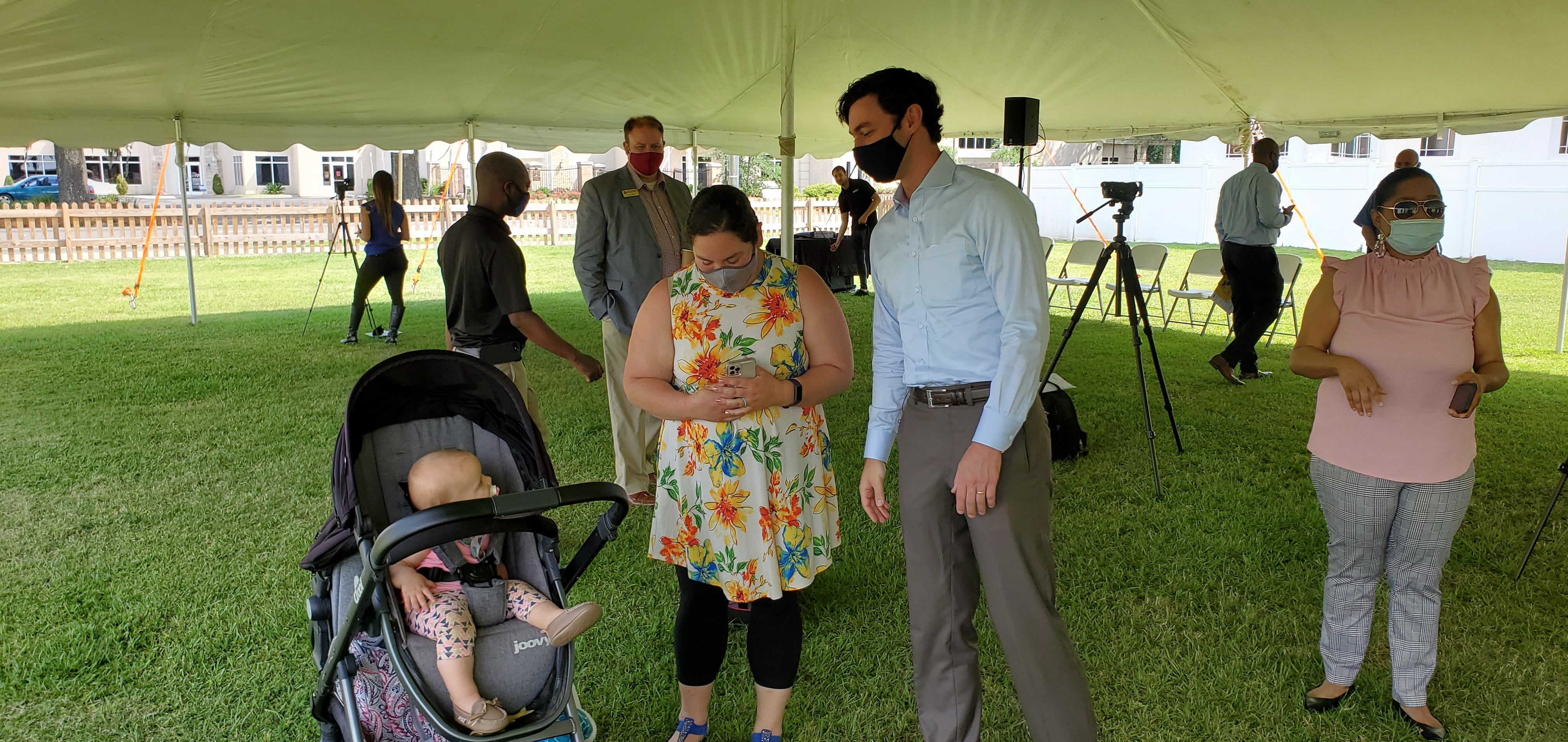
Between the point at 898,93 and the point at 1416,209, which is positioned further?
the point at 1416,209

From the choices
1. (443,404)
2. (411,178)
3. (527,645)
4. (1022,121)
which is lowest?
(527,645)

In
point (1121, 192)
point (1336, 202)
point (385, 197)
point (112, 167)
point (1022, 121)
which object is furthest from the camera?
point (112, 167)

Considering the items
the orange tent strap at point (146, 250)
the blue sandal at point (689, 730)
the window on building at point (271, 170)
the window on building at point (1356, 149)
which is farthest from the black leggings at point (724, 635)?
the window on building at point (271, 170)

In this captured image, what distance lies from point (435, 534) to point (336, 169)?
3302 centimetres

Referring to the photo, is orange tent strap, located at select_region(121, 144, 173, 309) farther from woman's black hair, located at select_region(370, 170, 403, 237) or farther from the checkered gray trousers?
the checkered gray trousers

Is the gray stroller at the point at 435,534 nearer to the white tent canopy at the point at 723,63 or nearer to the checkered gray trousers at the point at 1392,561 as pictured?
the checkered gray trousers at the point at 1392,561

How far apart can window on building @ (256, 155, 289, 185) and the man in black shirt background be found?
83.7ft

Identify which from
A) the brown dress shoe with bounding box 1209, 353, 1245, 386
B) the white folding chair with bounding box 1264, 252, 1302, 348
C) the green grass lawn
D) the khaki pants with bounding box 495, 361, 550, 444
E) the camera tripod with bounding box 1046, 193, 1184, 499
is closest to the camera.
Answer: the green grass lawn

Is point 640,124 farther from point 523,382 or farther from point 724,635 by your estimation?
point 724,635

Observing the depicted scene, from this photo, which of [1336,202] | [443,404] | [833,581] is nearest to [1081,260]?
[833,581]

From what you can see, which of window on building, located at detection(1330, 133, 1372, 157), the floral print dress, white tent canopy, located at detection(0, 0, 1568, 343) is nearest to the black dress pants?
white tent canopy, located at detection(0, 0, 1568, 343)

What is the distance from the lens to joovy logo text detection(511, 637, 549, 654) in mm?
2164

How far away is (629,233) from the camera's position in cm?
423

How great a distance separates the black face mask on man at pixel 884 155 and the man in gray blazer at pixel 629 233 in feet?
6.84
